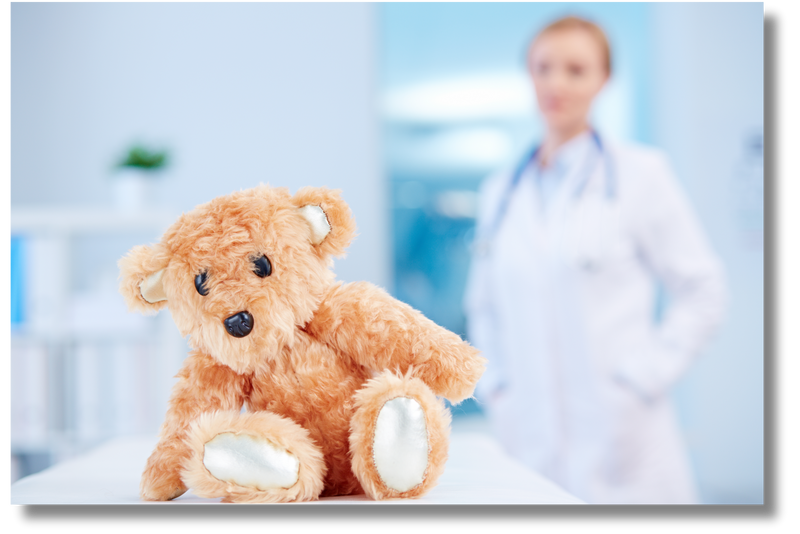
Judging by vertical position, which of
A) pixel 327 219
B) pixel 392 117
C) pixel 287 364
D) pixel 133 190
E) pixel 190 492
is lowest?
pixel 190 492

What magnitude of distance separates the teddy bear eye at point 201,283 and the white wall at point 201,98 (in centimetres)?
140

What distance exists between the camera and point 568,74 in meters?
1.67

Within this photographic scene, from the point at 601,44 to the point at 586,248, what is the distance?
59cm

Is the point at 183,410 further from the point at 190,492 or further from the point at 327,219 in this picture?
the point at 327,219

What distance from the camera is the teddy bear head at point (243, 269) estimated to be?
1.80 ft

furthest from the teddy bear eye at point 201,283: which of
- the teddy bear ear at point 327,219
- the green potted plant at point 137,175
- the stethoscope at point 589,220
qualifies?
the green potted plant at point 137,175

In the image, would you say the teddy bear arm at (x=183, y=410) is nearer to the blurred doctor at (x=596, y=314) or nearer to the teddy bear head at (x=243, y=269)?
the teddy bear head at (x=243, y=269)

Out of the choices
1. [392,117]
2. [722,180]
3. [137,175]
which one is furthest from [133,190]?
[722,180]

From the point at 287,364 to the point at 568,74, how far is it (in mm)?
1375

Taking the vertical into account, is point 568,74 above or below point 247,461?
above

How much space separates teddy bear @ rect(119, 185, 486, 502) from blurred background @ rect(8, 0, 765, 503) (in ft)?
4.34

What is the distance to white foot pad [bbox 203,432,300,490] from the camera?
521mm

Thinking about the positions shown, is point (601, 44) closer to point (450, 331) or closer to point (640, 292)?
point (640, 292)
